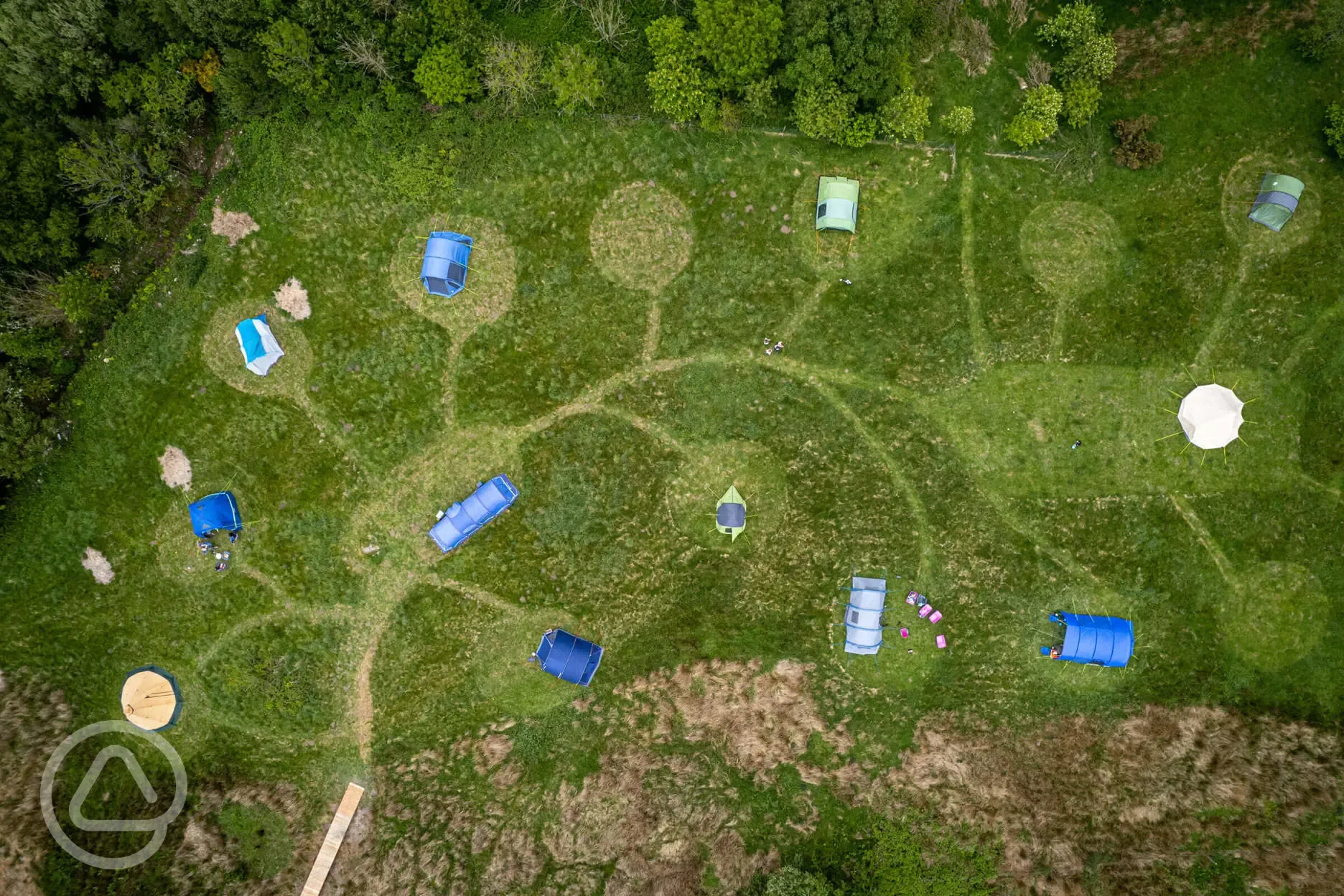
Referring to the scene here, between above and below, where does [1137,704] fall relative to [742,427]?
below

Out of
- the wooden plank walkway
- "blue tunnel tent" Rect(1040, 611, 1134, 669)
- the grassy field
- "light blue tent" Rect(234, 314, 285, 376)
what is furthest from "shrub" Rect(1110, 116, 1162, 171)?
the wooden plank walkway

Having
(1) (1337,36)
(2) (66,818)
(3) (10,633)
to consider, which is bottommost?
(2) (66,818)

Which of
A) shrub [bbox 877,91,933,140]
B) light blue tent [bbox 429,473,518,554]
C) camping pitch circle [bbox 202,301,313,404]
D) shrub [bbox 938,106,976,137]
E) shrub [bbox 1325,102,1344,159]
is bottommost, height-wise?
light blue tent [bbox 429,473,518,554]

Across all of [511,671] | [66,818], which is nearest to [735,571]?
[511,671]

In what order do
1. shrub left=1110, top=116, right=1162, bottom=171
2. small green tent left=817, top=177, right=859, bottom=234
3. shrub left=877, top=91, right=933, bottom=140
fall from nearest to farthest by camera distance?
shrub left=877, top=91, right=933, bottom=140
small green tent left=817, top=177, right=859, bottom=234
shrub left=1110, top=116, right=1162, bottom=171

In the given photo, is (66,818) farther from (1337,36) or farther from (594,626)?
(1337,36)

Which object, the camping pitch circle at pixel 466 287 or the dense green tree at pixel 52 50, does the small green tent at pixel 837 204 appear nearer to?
the camping pitch circle at pixel 466 287

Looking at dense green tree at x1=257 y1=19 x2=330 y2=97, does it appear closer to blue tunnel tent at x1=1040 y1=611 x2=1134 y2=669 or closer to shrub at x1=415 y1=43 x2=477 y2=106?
shrub at x1=415 y1=43 x2=477 y2=106
